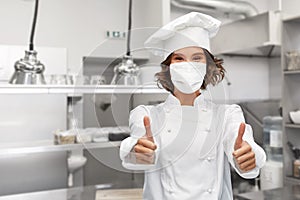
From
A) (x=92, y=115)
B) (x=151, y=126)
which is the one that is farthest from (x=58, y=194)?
(x=151, y=126)

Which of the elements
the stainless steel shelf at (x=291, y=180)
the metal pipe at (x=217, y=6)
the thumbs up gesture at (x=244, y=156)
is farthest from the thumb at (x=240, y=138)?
the metal pipe at (x=217, y=6)

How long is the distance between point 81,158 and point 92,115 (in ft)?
5.47

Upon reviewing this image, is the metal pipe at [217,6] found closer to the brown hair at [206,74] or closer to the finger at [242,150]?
the brown hair at [206,74]

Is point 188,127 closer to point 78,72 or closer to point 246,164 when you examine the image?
point 246,164

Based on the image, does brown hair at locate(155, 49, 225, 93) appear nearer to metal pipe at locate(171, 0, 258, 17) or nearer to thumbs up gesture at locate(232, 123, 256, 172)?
thumbs up gesture at locate(232, 123, 256, 172)

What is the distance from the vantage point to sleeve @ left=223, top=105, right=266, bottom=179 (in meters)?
0.67

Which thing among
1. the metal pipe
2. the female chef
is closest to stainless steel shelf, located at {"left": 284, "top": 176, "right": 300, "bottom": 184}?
the metal pipe

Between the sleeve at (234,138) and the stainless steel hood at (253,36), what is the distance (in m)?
1.91

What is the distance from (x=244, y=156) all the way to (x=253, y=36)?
2203 millimetres

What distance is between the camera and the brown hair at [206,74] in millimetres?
Result: 735

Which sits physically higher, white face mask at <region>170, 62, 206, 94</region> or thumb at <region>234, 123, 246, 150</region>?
white face mask at <region>170, 62, 206, 94</region>

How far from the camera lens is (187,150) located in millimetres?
708

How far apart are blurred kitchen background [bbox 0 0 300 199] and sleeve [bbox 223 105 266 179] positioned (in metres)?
0.80

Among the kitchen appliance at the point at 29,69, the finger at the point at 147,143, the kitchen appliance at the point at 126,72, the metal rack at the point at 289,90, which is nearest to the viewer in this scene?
the finger at the point at 147,143
